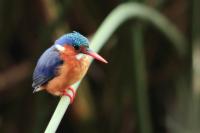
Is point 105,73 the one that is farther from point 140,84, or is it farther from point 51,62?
point 51,62

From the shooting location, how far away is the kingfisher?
106 cm

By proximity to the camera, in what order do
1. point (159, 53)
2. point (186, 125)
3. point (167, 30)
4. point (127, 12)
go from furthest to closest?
point (159, 53) → point (186, 125) → point (167, 30) → point (127, 12)

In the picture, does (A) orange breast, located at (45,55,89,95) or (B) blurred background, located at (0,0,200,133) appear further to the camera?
(B) blurred background, located at (0,0,200,133)

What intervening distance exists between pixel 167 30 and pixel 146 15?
163 millimetres

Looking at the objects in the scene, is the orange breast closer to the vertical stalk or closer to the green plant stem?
the green plant stem

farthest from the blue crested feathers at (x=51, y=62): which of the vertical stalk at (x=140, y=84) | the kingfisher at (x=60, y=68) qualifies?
the vertical stalk at (x=140, y=84)

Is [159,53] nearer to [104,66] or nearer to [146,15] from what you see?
[104,66]

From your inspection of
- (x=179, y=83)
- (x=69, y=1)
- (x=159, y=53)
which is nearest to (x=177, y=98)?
(x=179, y=83)

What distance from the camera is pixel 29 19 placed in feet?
6.98

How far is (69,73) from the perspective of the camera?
1093 millimetres

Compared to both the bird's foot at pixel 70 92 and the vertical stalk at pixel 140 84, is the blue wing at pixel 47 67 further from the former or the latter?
the vertical stalk at pixel 140 84

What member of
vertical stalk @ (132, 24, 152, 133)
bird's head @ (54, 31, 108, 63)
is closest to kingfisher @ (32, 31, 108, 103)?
bird's head @ (54, 31, 108, 63)

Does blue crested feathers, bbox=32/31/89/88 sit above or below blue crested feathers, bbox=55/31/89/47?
below

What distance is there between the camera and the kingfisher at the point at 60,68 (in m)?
1.06
